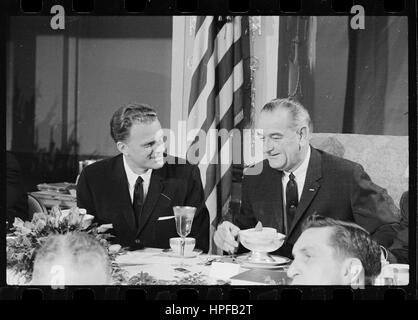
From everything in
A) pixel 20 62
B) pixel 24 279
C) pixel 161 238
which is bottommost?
pixel 24 279

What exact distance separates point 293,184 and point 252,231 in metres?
0.37

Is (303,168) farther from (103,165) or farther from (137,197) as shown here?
(103,165)

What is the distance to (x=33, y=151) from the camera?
11.6 ft

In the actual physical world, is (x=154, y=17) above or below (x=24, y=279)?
above

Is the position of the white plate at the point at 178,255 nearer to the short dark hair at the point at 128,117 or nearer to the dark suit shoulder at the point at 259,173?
the dark suit shoulder at the point at 259,173

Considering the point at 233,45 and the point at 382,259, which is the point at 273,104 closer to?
the point at 233,45

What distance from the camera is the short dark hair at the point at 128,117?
3.52 m

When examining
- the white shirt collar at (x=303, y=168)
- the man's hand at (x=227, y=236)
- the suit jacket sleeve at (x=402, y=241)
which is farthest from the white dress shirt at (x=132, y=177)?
the suit jacket sleeve at (x=402, y=241)

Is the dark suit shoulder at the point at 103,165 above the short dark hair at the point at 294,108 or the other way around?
the other way around

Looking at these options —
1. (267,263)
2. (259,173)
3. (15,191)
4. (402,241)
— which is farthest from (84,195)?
(402,241)

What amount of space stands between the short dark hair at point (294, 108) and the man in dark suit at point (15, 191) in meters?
1.51

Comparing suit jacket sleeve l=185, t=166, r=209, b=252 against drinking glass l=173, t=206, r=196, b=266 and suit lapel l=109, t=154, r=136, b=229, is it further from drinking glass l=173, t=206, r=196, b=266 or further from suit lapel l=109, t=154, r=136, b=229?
suit lapel l=109, t=154, r=136, b=229

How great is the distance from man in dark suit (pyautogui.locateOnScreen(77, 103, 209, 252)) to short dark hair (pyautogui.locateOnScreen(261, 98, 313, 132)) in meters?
0.58

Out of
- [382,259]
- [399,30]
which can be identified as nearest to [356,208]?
[382,259]
